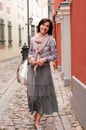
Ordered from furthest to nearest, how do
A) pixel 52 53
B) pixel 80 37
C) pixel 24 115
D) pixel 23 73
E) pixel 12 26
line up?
pixel 12 26 → pixel 24 115 → pixel 80 37 → pixel 23 73 → pixel 52 53

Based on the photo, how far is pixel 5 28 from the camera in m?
28.0

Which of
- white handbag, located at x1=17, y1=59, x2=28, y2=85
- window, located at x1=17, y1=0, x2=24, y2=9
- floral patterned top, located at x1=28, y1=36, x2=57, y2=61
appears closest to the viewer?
floral patterned top, located at x1=28, y1=36, x2=57, y2=61

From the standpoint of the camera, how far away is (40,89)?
6.36 m

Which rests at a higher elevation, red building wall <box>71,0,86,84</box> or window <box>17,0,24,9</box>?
window <box>17,0,24,9</box>

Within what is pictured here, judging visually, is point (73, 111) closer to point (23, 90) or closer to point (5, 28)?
point (23, 90)

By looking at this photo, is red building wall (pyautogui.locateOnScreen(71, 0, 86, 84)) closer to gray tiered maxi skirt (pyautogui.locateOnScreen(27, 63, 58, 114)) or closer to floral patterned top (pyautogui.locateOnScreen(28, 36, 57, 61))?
floral patterned top (pyautogui.locateOnScreen(28, 36, 57, 61))

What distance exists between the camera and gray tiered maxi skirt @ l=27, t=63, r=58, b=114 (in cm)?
635

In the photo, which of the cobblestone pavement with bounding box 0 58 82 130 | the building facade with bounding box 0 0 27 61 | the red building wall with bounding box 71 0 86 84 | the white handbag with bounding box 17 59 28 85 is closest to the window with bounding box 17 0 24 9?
the building facade with bounding box 0 0 27 61

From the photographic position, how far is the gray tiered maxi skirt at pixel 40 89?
250 inches

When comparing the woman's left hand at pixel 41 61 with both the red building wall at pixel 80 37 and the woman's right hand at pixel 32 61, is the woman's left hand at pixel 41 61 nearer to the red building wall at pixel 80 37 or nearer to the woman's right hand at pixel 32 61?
the woman's right hand at pixel 32 61

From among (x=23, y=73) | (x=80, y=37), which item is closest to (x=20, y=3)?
(x=80, y=37)

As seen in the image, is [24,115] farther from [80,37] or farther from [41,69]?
[80,37]

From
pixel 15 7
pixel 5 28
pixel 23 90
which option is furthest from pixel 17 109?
pixel 15 7

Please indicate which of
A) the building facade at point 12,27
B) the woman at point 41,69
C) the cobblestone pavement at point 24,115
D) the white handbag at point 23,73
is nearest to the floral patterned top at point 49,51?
the woman at point 41,69
